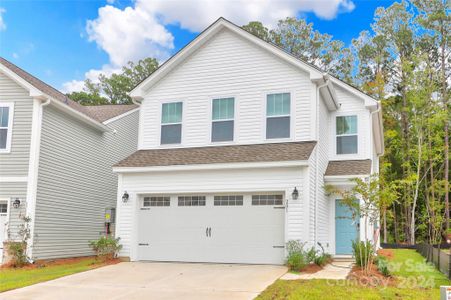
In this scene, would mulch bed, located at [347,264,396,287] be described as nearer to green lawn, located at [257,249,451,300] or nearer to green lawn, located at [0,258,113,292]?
green lawn, located at [257,249,451,300]

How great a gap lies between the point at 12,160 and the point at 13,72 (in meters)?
2.91

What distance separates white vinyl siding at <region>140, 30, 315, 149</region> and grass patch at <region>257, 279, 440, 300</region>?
573cm

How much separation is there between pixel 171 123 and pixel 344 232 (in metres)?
7.22

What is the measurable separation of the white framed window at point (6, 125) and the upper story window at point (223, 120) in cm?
672

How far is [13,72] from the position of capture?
15844mm

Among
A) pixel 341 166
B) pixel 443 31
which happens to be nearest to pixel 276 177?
pixel 341 166

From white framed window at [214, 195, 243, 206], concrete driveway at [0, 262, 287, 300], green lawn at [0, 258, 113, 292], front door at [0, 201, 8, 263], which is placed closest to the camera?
concrete driveway at [0, 262, 287, 300]

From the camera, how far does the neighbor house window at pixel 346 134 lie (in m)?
17.9

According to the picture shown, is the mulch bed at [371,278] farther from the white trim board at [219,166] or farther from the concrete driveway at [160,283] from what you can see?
the white trim board at [219,166]

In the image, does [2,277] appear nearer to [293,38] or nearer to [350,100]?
[350,100]

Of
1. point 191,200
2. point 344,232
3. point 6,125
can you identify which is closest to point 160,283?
point 191,200

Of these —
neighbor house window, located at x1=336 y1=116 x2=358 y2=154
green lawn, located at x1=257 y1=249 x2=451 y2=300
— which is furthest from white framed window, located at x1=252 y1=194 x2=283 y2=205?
neighbor house window, located at x1=336 y1=116 x2=358 y2=154

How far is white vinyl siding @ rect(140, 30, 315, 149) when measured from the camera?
15.2m

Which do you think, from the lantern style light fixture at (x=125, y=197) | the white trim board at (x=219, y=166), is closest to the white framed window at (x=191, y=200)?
the white trim board at (x=219, y=166)
